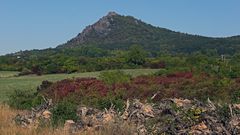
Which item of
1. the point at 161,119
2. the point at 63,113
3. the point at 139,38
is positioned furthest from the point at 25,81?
the point at 139,38

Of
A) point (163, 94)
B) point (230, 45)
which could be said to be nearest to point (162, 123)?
point (163, 94)

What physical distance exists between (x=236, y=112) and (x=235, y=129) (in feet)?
3.54

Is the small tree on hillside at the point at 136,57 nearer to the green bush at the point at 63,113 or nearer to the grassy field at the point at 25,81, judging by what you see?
the grassy field at the point at 25,81

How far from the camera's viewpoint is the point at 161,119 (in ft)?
32.7

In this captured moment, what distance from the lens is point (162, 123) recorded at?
9539 millimetres

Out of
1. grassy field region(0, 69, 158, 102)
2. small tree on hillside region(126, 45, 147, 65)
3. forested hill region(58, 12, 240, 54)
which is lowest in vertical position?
grassy field region(0, 69, 158, 102)

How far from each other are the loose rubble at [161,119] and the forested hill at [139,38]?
111751 millimetres

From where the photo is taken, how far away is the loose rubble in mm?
8711

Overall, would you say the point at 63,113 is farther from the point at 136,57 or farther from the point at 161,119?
the point at 136,57

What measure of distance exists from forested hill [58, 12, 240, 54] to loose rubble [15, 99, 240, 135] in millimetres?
111751

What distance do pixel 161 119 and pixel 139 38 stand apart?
14855cm

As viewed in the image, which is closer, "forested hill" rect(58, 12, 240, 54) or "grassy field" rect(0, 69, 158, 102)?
"grassy field" rect(0, 69, 158, 102)

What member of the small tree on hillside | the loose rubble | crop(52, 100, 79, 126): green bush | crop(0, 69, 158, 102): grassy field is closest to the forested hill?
the small tree on hillside

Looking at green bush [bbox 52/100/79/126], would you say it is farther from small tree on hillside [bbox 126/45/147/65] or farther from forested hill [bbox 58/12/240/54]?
forested hill [bbox 58/12/240/54]
